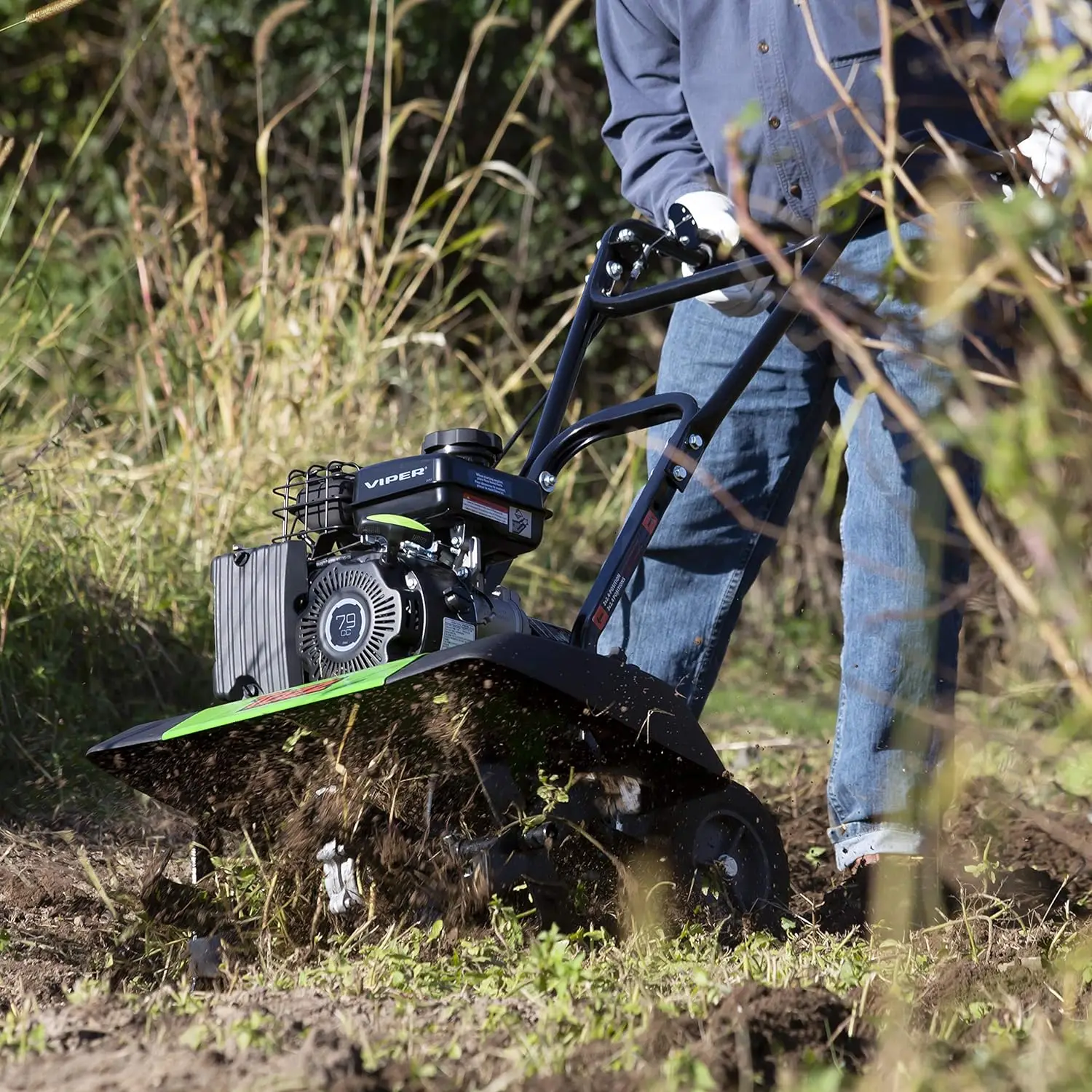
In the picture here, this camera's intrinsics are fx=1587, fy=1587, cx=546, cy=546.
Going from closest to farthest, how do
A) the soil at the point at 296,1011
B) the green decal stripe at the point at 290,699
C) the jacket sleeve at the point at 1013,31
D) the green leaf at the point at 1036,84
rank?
the green leaf at the point at 1036,84 < the soil at the point at 296,1011 < the green decal stripe at the point at 290,699 < the jacket sleeve at the point at 1013,31

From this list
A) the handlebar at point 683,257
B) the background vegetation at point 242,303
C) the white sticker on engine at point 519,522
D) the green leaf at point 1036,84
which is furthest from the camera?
the background vegetation at point 242,303

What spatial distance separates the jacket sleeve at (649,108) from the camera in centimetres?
294

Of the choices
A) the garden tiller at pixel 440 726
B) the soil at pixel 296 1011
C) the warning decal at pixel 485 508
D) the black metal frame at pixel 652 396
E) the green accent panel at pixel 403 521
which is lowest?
the soil at pixel 296 1011

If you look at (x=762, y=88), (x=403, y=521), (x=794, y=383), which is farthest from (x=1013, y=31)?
(x=403, y=521)

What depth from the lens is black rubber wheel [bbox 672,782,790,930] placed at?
239cm

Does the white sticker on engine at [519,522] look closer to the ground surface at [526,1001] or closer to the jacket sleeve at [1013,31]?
the ground surface at [526,1001]

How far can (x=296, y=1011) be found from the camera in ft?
5.99

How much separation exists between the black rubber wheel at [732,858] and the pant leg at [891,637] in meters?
0.26

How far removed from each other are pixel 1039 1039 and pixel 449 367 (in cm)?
396

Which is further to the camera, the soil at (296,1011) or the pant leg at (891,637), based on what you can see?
the pant leg at (891,637)

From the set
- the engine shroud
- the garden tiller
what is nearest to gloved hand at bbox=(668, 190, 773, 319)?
the garden tiller

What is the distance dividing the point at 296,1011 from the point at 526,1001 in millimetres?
277

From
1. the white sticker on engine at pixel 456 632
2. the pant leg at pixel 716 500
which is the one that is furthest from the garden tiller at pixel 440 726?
the pant leg at pixel 716 500

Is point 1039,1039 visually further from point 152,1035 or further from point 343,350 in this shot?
point 343,350
